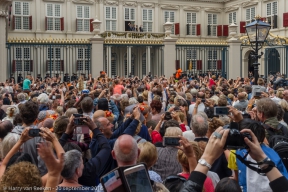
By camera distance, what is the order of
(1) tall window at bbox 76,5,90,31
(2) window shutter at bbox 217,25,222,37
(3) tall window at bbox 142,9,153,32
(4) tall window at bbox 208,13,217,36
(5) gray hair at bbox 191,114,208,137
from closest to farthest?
(5) gray hair at bbox 191,114,208,137 → (1) tall window at bbox 76,5,90,31 → (3) tall window at bbox 142,9,153,32 → (2) window shutter at bbox 217,25,222,37 → (4) tall window at bbox 208,13,217,36

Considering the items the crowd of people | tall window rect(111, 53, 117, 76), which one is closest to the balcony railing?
tall window rect(111, 53, 117, 76)

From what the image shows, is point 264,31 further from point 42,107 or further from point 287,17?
point 287,17

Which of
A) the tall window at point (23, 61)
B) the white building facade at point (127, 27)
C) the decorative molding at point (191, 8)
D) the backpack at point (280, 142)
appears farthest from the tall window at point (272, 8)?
the backpack at point (280, 142)

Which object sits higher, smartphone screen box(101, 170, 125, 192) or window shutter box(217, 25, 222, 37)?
window shutter box(217, 25, 222, 37)

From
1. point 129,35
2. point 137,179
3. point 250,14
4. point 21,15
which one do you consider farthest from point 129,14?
point 137,179

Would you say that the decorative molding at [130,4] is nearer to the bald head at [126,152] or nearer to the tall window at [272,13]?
the tall window at [272,13]

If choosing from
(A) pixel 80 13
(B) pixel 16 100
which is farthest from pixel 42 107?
(A) pixel 80 13

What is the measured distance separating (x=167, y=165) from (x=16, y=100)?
7335mm

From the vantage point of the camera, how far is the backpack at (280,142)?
4109 mm

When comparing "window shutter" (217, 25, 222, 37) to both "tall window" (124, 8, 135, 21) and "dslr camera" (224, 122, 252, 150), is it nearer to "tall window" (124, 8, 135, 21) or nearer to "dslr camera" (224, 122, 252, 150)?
"tall window" (124, 8, 135, 21)

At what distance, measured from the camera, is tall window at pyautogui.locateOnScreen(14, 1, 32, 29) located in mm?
31312

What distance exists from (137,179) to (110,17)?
108ft

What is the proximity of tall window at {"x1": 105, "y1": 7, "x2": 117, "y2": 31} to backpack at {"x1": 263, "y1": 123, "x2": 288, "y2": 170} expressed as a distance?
1180 inches

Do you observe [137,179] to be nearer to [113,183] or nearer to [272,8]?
[113,183]
